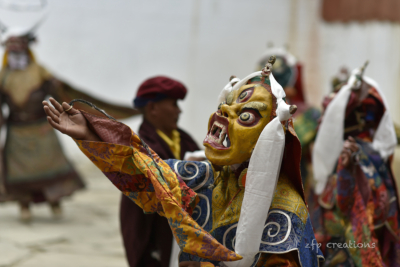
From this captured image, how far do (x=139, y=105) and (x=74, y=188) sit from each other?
2.40 metres

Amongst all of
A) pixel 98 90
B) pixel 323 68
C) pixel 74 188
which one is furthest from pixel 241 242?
pixel 323 68

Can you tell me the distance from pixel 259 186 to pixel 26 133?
3.52 meters

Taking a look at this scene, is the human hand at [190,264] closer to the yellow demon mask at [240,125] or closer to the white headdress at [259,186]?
the white headdress at [259,186]

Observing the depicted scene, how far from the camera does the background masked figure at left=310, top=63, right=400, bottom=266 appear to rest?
7.98 ft

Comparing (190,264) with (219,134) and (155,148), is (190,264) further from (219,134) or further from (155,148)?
(155,148)

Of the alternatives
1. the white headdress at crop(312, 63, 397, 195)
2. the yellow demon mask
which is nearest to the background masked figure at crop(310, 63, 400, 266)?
the white headdress at crop(312, 63, 397, 195)

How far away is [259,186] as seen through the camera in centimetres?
163

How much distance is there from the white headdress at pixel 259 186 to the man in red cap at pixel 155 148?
0.74m

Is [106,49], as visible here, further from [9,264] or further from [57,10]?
[9,264]

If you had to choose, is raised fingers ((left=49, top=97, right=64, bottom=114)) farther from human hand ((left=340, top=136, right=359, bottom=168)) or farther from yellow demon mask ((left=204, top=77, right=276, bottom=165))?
human hand ((left=340, top=136, right=359, bottom=168))

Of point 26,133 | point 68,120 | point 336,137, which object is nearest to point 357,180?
point 336,137

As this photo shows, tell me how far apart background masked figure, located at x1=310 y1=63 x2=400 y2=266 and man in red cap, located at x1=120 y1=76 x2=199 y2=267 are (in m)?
0.76

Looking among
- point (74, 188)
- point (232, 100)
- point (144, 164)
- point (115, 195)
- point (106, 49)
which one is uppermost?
point (232, 100)

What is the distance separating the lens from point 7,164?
4.61 m
